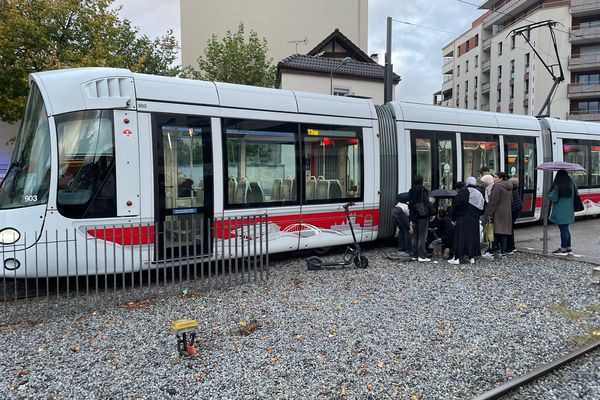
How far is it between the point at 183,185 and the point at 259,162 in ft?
4.86

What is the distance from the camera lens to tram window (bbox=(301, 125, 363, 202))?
25.8ft

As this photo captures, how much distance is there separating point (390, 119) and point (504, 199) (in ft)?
9.54

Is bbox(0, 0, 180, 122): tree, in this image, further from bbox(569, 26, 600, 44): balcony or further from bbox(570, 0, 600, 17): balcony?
bbox(570, 0, 600, 17): balcony

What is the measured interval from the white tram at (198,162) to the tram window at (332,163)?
2cm

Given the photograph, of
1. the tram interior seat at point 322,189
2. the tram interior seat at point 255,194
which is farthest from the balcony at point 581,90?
the tram interior seat at point 255,194

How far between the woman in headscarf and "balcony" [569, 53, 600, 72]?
1722 inches

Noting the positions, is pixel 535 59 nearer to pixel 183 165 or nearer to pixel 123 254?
pixel 183 165

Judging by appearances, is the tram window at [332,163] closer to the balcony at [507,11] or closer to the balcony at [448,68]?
the balcony at [507,11]

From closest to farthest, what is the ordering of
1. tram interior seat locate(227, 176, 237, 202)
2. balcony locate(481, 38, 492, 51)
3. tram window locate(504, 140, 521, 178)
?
tram interior seat locate(227, 176, 237, 202), tram window locate(504, 140, 521, 178), balcony locate(481, 38, 492, 51)

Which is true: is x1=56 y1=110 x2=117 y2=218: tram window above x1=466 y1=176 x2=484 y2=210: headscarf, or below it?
above

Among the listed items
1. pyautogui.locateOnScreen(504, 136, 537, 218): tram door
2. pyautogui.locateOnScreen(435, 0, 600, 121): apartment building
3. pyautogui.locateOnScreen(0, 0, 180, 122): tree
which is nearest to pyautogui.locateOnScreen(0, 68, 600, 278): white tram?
pyautogui.locateOnScreen(504, 136, 537, 218): tram door

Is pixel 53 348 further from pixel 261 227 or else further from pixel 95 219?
pixel 261 227

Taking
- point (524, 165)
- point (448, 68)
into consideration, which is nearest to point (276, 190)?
point (524, 165)

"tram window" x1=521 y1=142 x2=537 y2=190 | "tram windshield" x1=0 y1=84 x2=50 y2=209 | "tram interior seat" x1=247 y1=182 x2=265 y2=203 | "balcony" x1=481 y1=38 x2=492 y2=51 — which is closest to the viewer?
"tram windshield" x1=0 y1=84 x2=50 y2=209
